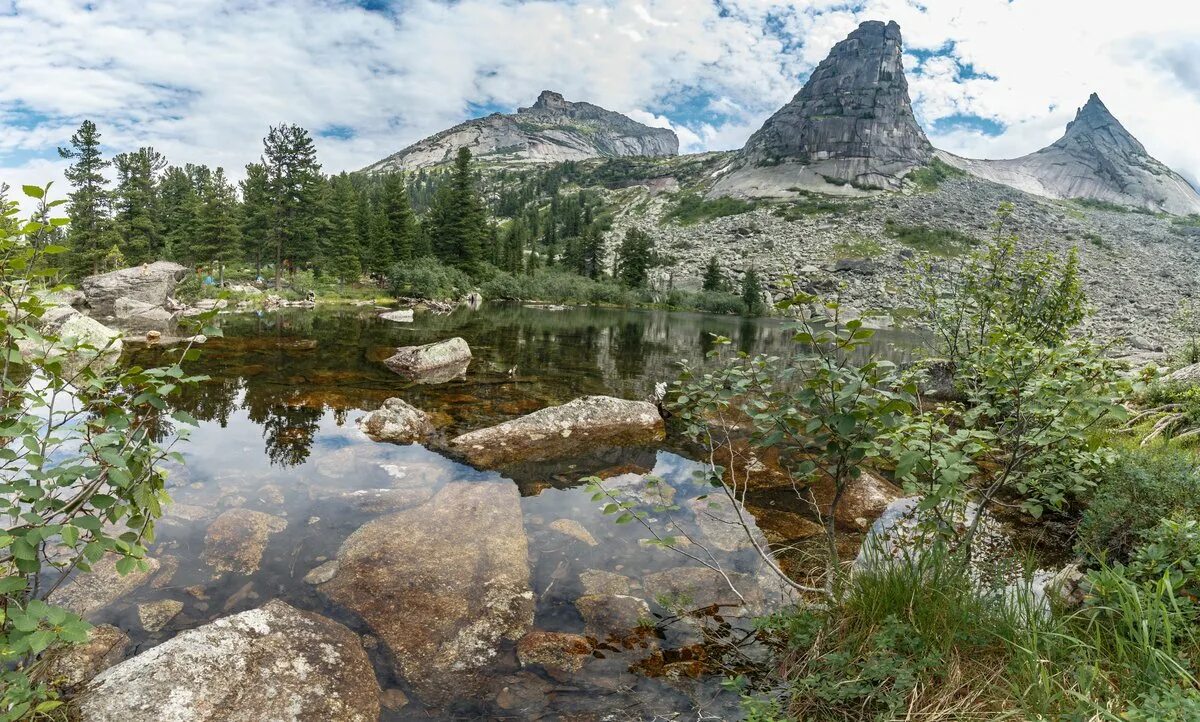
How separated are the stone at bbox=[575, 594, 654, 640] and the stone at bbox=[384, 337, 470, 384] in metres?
11.7

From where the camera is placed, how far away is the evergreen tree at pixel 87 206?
45.2 meters

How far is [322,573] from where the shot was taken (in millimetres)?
5715

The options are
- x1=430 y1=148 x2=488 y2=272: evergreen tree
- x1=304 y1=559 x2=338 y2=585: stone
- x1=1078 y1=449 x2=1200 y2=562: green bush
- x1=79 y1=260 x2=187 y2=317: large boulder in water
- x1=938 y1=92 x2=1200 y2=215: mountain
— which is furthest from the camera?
x1=938 y1=92 x2=1200 y2=215: mountain

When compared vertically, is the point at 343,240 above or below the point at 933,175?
below

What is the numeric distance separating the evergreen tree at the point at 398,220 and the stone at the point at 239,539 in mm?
62164

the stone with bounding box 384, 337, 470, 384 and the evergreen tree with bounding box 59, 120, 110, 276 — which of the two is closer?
the stone with bounding box 384, 337, 470, 384

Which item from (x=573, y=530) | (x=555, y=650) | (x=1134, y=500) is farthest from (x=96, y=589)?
(x=1134, y=500)

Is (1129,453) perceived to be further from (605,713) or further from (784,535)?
(605,713)

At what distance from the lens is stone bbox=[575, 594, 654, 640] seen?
5051 mm

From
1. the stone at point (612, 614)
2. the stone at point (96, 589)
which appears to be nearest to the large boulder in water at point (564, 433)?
the stone at point (612, 614)

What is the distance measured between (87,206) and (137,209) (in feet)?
23.8

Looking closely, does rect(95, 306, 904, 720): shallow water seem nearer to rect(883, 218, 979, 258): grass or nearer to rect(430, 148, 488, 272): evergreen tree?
rect(430, 148, 488, 272): evergreen tree

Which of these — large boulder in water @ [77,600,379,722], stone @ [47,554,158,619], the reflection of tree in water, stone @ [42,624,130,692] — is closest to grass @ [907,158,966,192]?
the reflection of tree in water

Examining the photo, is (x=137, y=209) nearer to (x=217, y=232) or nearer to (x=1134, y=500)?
(x=217, y=232)
